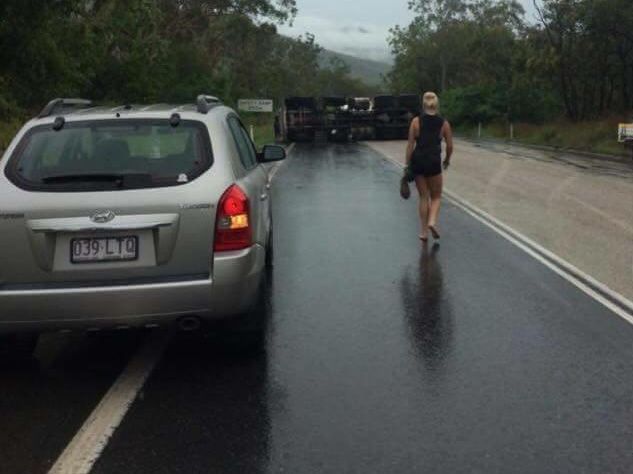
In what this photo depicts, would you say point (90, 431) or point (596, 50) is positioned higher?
point (596, 50)

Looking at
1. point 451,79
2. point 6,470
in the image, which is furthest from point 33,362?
point 451,79

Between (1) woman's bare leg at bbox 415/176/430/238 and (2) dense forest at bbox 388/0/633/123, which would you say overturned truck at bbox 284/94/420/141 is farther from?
(1) woman's bare leg at bbox 415/176/430/238

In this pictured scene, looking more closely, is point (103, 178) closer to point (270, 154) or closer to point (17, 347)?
point (17, 347)

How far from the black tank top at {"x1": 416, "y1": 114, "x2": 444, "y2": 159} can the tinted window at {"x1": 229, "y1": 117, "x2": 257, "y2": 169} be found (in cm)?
285

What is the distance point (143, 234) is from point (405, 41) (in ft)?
282

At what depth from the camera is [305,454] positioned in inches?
150

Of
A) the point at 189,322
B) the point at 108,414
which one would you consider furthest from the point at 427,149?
the point at 108,414

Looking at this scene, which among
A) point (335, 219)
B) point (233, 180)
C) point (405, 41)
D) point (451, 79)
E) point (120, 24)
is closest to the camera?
point (233, 180)

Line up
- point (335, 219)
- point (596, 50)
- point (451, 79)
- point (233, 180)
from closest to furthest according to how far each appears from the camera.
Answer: point (233, 180), point (335, 219), point (596, 50), point (451, 79)

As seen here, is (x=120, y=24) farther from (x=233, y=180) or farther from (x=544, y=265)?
(x=233, y=180)

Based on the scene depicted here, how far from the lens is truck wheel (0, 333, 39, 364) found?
496 centimetres

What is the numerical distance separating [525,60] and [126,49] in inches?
1049

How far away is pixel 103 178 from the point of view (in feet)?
15.5

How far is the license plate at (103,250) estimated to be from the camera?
4578 mm
